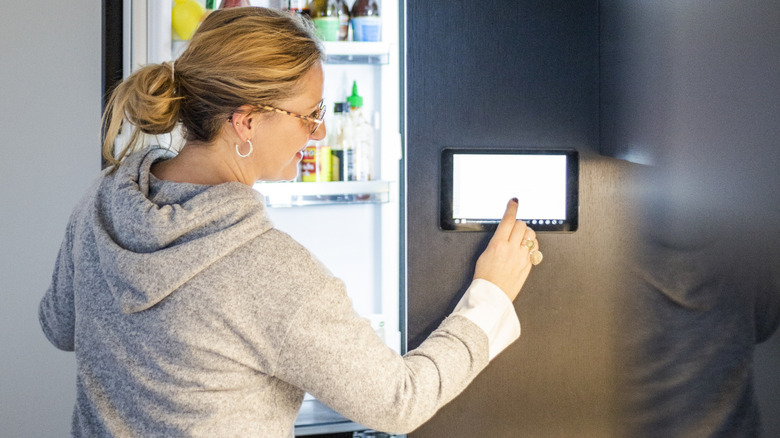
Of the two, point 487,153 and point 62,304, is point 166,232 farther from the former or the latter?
point 487,153

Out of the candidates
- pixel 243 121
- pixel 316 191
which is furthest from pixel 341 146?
pixel 243 121

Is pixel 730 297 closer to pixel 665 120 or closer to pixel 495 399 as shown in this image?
pixel 665 120

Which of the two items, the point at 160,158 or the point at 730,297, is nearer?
the point at 730,297

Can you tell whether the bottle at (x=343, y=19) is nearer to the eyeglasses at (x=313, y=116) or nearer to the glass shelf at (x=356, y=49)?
the glass shelf at (x=356, y=49)

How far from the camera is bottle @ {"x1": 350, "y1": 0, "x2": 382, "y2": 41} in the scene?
1640 mm

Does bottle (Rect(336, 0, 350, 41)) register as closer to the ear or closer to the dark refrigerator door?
the dark refrigerator door

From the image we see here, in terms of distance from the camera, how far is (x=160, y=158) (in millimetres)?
994

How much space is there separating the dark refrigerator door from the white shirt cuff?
0.29ft

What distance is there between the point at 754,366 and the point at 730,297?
0.24 feet

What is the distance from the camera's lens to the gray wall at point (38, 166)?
177cm

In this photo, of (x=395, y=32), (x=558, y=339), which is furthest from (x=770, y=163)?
(x=395, y=32)

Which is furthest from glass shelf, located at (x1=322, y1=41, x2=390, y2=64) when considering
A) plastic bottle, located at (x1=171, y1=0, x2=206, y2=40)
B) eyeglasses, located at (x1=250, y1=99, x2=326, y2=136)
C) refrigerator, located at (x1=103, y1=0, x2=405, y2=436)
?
eyeglasses, located at (x1=250, y1=99, x2=326, y2=136)

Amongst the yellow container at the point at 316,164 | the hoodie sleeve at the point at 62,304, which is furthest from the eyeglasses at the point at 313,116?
the yellow container at the point at 316,164

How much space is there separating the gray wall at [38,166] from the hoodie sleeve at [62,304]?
792mm
